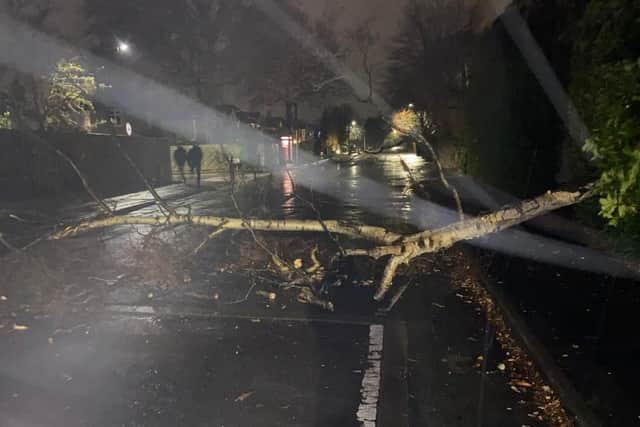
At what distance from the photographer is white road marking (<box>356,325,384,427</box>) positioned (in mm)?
3453

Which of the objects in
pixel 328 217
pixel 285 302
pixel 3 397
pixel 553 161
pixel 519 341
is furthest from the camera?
pixel 328 217

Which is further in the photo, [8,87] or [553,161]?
[8,87]

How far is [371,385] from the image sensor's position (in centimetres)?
390

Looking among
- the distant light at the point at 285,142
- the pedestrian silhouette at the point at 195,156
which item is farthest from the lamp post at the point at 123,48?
the distant light at the point at 285,142

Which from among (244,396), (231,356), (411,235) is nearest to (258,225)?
(411,235)

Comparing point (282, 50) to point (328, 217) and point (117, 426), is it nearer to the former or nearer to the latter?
point (328, 217)

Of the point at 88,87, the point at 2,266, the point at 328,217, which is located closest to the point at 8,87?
the point at 88,87

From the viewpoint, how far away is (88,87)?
77.8ft

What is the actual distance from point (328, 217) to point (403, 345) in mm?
7754

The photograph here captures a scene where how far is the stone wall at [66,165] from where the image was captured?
1738cm

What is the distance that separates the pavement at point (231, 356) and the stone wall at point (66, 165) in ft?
32.1

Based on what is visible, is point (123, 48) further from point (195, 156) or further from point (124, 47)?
point (195, 156)

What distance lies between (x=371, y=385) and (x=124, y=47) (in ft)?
98.4

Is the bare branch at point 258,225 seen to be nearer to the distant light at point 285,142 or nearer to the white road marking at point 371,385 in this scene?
the white road marking at point 371,385
